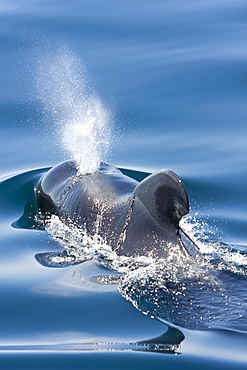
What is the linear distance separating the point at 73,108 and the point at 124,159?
2176 mm

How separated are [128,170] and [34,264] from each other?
4.02 meters

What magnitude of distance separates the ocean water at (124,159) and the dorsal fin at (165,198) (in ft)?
1.87

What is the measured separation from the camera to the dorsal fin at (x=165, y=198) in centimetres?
813

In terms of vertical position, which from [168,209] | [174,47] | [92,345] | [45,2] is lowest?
[92,345]

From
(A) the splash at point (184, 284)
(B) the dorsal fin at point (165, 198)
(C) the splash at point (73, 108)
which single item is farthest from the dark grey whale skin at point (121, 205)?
(C) the splash at point (73, 108)

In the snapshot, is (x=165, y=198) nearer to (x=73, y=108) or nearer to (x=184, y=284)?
(x=184, y=284)

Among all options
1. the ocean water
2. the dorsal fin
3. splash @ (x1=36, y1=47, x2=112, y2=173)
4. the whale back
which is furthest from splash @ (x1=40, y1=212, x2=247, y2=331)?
splash @ (x1=36, y1=47, x2=112, y2=173)

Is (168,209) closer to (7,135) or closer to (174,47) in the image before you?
(7,135)

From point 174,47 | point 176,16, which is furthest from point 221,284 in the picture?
point 176,16

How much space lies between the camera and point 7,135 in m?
14.1

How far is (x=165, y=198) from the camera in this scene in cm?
817

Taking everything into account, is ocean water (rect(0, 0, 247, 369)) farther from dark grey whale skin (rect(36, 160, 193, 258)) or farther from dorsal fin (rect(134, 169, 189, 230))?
dorsal fin (rect(134, 169, 189, 230))

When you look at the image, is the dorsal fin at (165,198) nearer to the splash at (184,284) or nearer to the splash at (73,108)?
the splash at (184,284)

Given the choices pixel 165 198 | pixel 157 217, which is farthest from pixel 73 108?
pixel 165 198
